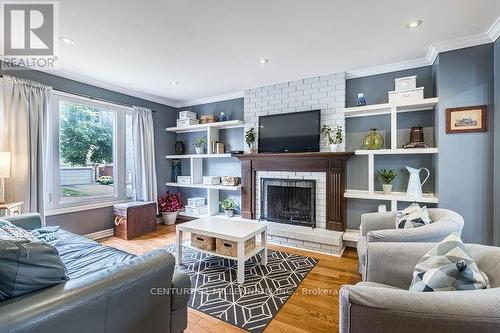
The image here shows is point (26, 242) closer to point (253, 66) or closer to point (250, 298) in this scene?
point (250, 298)

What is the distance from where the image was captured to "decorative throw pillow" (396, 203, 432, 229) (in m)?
1.93

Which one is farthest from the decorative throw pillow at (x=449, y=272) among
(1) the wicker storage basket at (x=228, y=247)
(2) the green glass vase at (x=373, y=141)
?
(2) the green glass vase at (x=373, y=141)

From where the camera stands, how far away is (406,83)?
9.64 feet

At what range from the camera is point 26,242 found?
1.02m

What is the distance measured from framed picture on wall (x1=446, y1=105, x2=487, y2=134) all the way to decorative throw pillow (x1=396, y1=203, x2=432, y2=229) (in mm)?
1179

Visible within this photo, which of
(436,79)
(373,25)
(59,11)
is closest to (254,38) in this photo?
(373,25)

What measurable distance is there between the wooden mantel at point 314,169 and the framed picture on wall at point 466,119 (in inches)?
41.7

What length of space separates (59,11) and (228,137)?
2971 millimetres

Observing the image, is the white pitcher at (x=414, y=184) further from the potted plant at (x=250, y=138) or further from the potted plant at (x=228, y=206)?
the potted plant at (x=228, y=206)

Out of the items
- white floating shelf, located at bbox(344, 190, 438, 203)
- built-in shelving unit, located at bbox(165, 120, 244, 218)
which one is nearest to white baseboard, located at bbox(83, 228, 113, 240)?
built-in shelving unit, located at bbox(165, 120, 244, 218)

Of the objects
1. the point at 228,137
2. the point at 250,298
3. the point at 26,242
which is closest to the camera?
the point at 26,242

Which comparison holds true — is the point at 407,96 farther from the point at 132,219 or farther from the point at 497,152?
the point at 132,219

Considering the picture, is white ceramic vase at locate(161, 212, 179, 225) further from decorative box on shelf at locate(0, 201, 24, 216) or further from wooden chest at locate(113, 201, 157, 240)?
decorative box on shelf at locate(0, 201, 24, 216)

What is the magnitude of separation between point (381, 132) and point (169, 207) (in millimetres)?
3837
